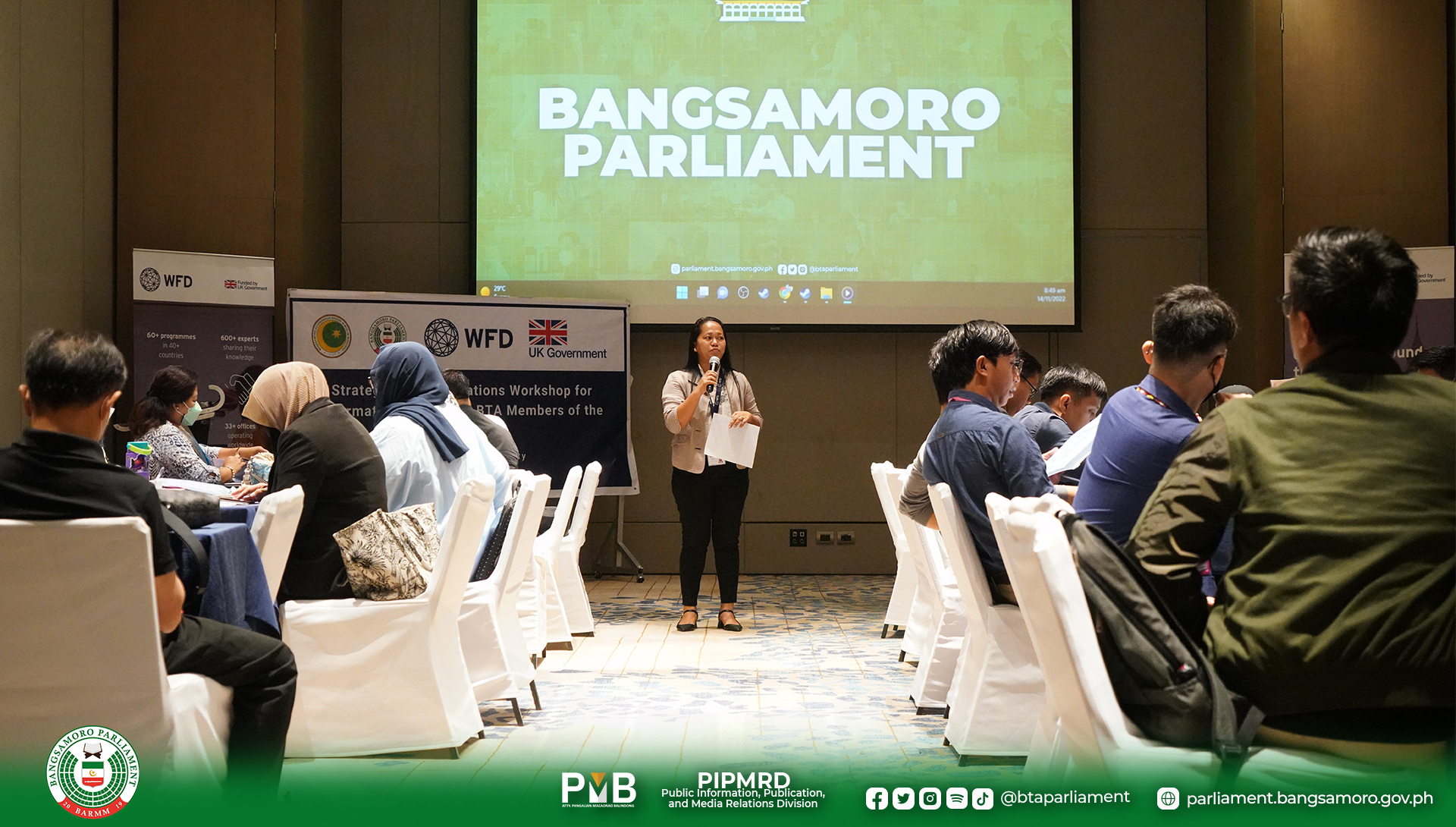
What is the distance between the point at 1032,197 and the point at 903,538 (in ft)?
10.5

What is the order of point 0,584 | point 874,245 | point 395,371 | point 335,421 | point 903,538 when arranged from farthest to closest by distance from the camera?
point 874,245, point 903,538, point 395,371, point 335,421, point 0,584

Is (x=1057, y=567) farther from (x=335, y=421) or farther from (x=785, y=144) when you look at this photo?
(x=785, y=144)

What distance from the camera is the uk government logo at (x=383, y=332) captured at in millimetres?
6363

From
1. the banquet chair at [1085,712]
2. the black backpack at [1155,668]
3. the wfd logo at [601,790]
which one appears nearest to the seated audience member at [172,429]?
the wfd logo at [601,790]

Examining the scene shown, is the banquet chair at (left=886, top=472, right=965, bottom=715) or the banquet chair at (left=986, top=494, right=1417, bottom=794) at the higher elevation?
the banquet chair at (left=986, top=494, right=1417, bottom=794)

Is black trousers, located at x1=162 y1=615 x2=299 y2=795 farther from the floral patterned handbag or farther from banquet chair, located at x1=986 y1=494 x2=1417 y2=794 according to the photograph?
banquet chair, located at x1=986 y1=494 x2=1417 y2=794

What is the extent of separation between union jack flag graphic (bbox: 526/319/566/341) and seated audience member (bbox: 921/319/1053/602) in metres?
3.90

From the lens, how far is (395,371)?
3422 millimetres

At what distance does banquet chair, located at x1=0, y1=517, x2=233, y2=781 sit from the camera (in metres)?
1.67

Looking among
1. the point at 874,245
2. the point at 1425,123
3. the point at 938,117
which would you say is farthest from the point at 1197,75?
the point at 874,245

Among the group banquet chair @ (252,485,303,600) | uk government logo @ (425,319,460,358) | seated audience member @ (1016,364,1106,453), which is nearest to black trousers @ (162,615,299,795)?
banquet chair @ (252,485,303,600)

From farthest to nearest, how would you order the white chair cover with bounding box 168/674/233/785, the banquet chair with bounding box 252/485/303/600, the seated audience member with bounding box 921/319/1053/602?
the seated audience member with bounding box 921/319/1053/602
the banquet chair with bounding box 252/485/303/600
the white chair cover with bounding box 168/674/233/785

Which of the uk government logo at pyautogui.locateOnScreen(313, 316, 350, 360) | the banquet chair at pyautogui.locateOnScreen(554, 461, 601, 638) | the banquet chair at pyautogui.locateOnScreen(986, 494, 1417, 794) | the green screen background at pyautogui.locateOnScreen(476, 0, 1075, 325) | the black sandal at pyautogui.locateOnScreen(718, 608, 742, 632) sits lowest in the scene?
the black sandal at pyautogui.locateOnScreen(718, 608, 742, 632)

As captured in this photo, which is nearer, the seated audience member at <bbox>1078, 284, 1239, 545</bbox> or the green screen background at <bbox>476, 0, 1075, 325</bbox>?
the seated audience member at <bbox>1078, 284, 1239, 545</bbox>
